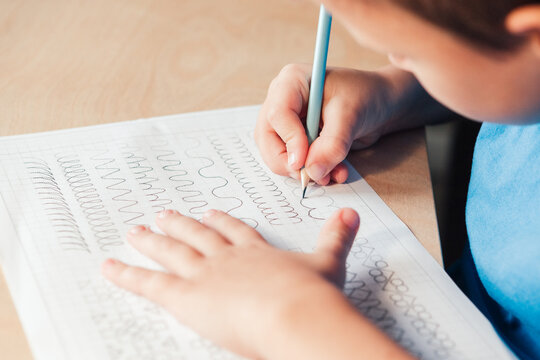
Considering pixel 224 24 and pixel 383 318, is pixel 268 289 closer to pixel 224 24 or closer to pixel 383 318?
pixel 383 318

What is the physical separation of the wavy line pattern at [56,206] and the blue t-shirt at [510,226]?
0.36 m

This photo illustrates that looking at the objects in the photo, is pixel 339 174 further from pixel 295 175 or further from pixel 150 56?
pixel 150 56

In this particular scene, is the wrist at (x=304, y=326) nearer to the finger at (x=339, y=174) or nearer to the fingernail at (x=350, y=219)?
the fingernail at (x=350, y=219)

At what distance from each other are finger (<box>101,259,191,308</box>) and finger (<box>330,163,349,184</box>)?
204mm

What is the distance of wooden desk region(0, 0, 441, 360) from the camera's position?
0.66m

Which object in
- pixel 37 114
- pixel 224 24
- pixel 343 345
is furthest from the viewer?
pixel 224 24

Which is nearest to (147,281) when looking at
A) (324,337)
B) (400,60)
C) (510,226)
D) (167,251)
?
(167,251)


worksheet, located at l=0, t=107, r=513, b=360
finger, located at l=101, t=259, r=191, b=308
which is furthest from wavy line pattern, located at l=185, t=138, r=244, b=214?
finger, located at l=101, t=259, r=191, b=308

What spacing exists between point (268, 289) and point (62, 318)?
0.14 meters

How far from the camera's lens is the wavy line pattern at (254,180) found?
22.3 inches

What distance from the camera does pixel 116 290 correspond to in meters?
0.47

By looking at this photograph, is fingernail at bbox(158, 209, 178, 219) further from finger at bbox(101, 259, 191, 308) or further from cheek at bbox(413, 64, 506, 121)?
cheek at bbox(413, 64, 506, 121)

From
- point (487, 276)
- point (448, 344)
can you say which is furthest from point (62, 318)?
point (487, 276)

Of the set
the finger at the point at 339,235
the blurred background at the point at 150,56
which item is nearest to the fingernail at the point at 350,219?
the finger at the point at 339,235
